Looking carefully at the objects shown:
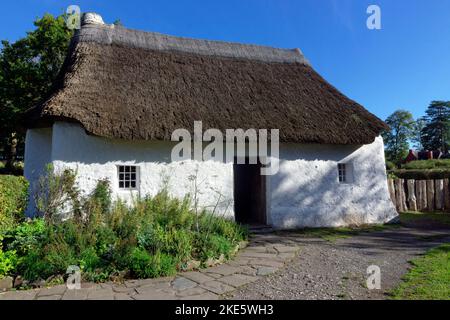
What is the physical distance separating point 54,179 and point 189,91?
4.20 m

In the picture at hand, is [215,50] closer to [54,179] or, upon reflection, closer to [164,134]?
[164,134]

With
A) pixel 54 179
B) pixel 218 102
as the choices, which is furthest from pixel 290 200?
pixel 54 179

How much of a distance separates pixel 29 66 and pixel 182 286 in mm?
17063

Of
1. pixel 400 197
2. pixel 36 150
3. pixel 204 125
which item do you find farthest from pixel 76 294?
pixel 400 197

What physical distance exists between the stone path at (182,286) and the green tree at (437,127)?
48.9 m

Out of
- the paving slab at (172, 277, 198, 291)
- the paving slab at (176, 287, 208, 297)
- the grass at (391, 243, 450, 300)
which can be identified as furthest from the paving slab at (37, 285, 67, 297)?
the grass at (391, 243, 450, 300)

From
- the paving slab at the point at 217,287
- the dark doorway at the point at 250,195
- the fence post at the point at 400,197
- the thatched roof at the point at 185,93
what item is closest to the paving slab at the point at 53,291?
the paving slab at the point at 217,287

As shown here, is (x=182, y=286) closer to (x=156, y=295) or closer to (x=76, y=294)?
(x=156, y=295)

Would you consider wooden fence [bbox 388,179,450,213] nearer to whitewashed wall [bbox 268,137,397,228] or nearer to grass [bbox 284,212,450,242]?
grass [bbox 284,212,450,242]

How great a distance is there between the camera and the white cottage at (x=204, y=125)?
23.8 ft

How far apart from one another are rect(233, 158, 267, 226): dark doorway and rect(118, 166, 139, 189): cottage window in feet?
9.58

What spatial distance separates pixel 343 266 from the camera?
17.5 feet

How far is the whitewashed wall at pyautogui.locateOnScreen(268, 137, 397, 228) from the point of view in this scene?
8.70 metres
